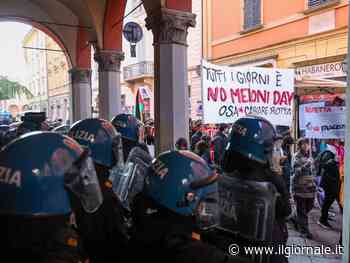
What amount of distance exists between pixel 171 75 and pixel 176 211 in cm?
431

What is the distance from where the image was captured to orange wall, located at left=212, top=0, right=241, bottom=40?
1323 centimetres

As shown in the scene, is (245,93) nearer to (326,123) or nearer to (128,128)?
(326,123)

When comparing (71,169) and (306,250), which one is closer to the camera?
(71,169)

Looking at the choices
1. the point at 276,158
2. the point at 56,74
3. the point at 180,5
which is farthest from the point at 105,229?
the point at 56,74

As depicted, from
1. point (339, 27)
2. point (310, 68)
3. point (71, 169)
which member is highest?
point (339, 27)

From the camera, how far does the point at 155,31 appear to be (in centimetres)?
582

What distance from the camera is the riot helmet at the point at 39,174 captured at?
122cm

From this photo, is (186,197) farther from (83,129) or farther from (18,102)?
(18,102)

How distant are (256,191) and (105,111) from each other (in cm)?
691

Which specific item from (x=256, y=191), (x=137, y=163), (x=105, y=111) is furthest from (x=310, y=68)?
(x=256, y=191)

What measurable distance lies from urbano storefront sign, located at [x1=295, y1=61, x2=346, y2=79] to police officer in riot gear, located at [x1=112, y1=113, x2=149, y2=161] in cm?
711

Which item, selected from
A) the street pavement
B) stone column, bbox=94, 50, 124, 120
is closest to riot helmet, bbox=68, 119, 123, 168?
the street pavement

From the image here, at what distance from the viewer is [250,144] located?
2.16 metres

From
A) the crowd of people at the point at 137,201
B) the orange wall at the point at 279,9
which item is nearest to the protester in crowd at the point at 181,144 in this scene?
the crowd of people at the point at 137,201
